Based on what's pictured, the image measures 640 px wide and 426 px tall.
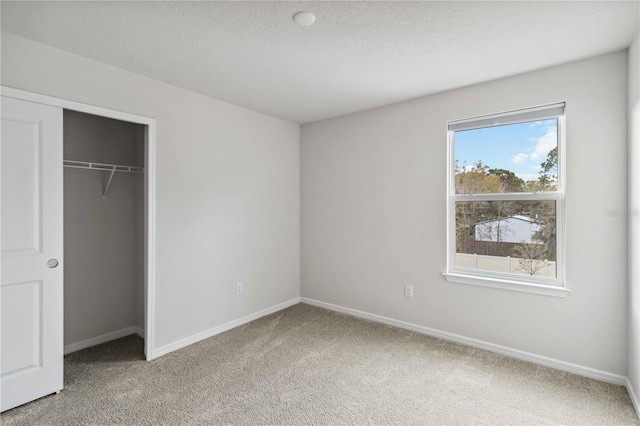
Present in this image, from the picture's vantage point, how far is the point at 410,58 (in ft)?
8.00

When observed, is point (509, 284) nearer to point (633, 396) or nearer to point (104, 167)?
point (633, 396)

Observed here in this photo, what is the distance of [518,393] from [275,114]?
3459mm

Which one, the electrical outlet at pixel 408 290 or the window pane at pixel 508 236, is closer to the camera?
the window pane at pixel 508 236

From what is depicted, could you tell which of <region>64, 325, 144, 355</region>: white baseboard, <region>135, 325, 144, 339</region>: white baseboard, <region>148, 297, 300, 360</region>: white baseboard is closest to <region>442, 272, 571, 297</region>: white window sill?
<region>148, 297, 300, 360</region>: white baseboard

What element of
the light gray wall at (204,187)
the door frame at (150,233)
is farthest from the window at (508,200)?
the door frame at (150,233)

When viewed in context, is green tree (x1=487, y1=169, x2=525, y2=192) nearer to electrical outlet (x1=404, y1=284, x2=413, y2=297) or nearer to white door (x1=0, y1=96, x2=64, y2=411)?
electrical outlet (x1=404, y1=284, x2=413, y2=297)

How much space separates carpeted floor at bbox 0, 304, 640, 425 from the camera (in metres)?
2.04

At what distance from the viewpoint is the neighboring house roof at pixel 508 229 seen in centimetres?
280

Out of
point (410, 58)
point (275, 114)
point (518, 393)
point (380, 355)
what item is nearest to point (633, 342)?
point (518, 393)

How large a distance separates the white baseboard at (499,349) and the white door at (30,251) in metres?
2.74

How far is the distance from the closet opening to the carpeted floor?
29cm

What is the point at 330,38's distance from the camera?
2.16 metres

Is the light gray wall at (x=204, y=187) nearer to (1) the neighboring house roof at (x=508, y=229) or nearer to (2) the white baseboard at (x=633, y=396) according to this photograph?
(1) the neighboring house roof at (x=508, y=229)

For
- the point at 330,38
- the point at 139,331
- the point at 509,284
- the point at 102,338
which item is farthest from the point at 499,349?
the point at 102,338
